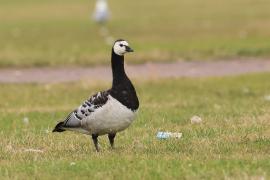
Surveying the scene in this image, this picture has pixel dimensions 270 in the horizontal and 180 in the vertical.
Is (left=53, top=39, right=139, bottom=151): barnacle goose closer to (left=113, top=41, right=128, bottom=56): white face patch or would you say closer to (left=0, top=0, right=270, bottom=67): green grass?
(left=113, top=41, right=128, bottom=56): white face patch

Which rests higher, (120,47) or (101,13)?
(120,47)

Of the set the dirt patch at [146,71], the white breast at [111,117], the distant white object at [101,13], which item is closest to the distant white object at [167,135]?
the white breast at [111,117]

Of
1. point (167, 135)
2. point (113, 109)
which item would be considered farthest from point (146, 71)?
point (113, 109)

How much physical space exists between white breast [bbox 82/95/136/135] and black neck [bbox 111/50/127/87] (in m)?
0.41

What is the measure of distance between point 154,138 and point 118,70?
5.53 feet

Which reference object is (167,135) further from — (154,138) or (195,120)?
(195,120)

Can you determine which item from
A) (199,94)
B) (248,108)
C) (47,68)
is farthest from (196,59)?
(248,108)

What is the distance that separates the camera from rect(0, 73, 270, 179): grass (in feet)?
31.0

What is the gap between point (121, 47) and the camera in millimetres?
11234

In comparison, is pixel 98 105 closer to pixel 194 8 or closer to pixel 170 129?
pixel 170 129

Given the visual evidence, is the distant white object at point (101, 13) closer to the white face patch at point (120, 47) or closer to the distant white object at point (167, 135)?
the distant white object at point (167, 135)

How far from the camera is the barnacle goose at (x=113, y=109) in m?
10.7

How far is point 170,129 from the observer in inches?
544

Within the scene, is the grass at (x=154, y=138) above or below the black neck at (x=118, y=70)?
below
